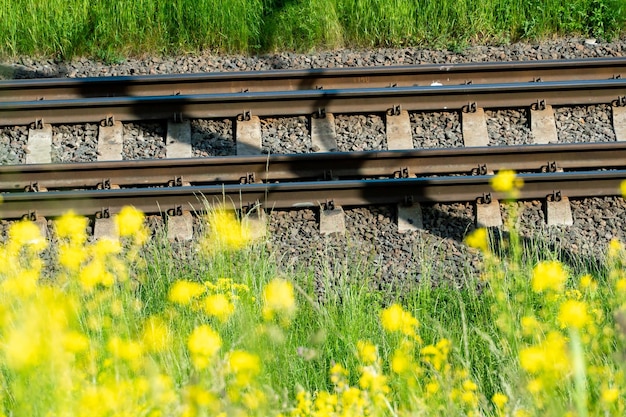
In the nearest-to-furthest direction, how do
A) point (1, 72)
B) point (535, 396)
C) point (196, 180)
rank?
point (535, 396)
point (196, 180)
point (1, 72)

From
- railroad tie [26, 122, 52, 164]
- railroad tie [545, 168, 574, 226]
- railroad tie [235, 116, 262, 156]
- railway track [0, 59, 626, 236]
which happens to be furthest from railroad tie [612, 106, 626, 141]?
railroad tie [26, 122, 52, 164]

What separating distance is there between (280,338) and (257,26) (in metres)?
6.51

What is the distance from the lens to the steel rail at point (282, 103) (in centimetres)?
782

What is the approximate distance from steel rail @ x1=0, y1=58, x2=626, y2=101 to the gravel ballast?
469mm

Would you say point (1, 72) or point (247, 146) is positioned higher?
point (1, 72)

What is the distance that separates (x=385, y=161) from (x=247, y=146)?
1095 mm

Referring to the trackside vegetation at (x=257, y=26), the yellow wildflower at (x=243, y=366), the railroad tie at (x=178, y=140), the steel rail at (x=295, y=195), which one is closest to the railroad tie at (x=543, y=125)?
the steel rail at (x=295, y=195)

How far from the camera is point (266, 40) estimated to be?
9.25 m

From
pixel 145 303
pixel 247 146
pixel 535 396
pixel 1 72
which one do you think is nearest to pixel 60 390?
pixel 535 396

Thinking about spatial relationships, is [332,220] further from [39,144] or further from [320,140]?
[39,144]

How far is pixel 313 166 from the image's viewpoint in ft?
23.7

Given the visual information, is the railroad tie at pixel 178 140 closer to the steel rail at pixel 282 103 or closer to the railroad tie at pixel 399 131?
the steel rail at pixel 282 103

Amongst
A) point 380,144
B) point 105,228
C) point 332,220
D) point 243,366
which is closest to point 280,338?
point 243,366

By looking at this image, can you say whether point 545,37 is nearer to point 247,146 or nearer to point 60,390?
point 247,146
